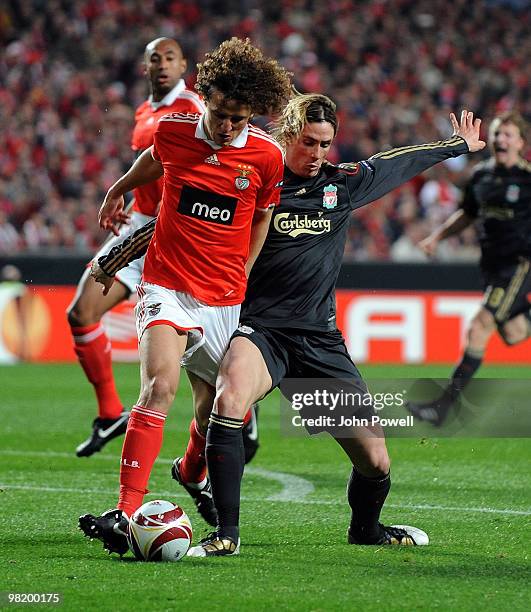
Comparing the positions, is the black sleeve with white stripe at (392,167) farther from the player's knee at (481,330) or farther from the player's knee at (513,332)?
the player's knee at (513,332)

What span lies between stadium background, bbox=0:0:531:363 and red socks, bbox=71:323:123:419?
738 cm

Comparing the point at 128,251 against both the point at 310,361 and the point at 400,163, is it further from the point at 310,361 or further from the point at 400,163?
the point at 400,163

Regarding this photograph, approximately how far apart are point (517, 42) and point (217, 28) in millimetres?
5648

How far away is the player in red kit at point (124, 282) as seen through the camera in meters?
7.75

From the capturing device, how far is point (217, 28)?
874 inches

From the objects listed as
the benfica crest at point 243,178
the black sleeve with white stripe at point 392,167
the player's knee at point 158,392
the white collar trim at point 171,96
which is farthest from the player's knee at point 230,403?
the white collar trim at point 171,96

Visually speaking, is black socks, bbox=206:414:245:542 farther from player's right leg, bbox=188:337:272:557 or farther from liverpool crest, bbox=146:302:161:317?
liverpool crest, bbox=146:302:161:317

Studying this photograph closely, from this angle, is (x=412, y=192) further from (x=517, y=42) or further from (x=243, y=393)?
(x=243, y=393)

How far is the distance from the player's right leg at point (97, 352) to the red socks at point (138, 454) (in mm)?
2811

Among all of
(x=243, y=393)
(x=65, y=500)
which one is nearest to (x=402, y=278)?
(x=65, y=500)

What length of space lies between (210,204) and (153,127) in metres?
2.59

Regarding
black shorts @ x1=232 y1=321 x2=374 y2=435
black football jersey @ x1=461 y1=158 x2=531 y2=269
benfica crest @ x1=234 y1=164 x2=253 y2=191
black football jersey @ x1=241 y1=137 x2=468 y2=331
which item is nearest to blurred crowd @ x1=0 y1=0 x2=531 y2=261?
black football jersey @ x1=461 y1=158 x2=531 y2=269

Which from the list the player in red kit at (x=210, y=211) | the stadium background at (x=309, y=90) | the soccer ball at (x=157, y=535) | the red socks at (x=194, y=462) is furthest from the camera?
the stadium background at (x=309, y=90)

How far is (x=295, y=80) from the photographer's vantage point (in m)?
21.3
